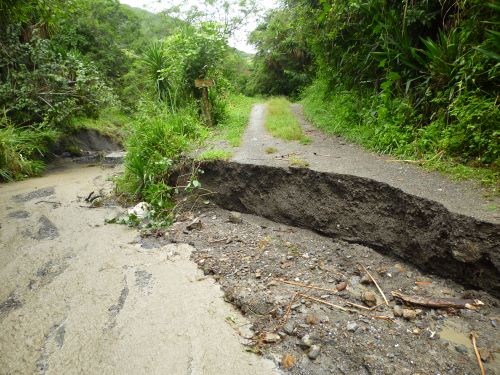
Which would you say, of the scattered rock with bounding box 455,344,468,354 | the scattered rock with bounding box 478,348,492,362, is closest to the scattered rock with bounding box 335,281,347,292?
the scattered rock with bounding box 455,344,468,354

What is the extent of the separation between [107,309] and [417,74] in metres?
4.36

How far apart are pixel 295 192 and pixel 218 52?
369 centimetres

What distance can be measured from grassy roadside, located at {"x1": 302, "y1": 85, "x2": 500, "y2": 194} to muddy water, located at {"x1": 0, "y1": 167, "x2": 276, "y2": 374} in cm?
236

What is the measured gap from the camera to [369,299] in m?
2.25

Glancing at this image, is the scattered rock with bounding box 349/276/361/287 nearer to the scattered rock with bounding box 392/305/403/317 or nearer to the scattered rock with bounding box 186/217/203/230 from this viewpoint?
the scattered rock with bounding box 392/305/403/317

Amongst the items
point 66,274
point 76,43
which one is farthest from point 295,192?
point 76,43

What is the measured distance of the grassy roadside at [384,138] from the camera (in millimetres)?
2705

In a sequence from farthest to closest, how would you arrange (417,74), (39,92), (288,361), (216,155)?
(39,92)
(216,155)
(417,74)
(288,361)

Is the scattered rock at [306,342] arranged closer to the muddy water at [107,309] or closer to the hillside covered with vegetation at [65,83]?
the muddy water at [107,309]

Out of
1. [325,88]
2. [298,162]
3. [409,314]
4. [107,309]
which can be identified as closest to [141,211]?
[107,309]

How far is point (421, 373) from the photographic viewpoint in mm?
1715

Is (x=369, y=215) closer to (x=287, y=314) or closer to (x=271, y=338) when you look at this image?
(x=287, y=314)

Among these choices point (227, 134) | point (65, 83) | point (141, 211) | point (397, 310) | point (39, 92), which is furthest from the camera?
point (65, 83)

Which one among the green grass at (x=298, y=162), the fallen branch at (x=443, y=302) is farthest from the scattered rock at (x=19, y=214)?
the fallen branch at (x=443, y=302)
